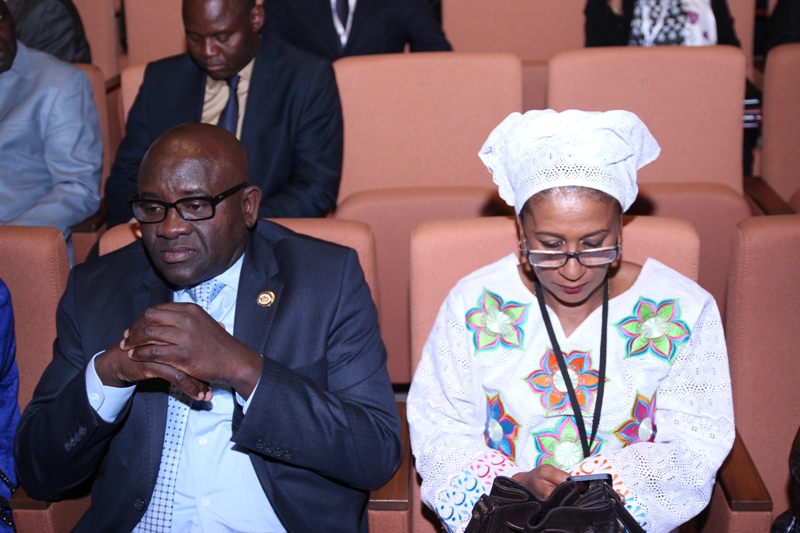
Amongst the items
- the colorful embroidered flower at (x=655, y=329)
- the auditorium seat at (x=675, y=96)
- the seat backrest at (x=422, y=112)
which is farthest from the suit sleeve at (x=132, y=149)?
the colorful embroidered flower at (x=655, y=329)

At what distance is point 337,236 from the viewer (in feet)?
6.97

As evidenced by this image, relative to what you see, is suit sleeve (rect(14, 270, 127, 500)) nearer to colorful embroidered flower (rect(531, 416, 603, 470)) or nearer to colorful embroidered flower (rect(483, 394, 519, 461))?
colorful embroidered flower (rect(483, 394, 519, 461))

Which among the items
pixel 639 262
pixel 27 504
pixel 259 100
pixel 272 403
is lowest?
pixel 27 504

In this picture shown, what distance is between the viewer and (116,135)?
3533 millimetres

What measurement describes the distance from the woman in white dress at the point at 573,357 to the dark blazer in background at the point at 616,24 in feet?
6.64

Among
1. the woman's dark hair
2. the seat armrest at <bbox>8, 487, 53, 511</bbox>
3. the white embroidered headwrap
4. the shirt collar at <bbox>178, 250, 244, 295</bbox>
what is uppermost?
the white embroidered headwrap

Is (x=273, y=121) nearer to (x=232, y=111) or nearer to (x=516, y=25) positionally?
(x=232, y=111)

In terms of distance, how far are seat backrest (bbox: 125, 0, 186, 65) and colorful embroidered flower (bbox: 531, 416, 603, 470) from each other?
2878 mm

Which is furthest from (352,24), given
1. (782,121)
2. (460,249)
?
(460,249)

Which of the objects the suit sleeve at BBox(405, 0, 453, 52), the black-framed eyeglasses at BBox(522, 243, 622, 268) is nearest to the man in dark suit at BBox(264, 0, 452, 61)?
the suit sleeve at BBox(405, 0, 453, 52)

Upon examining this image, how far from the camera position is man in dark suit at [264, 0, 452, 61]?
145 inches

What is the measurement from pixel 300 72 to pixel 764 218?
1617 millimetres

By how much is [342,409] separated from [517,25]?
2.61 meters

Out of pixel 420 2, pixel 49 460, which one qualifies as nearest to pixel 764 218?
pixel 49 460
